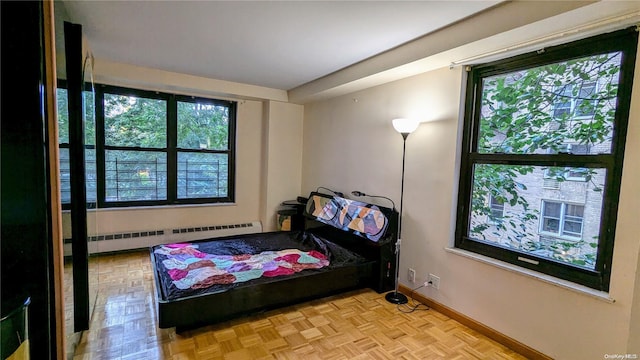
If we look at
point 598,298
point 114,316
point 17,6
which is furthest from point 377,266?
point 17,6

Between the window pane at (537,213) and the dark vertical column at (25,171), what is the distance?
291 cm

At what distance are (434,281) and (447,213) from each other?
2.19 feet

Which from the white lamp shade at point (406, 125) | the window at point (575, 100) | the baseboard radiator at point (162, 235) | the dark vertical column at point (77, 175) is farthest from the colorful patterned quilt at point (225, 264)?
the window at point (575, 100)

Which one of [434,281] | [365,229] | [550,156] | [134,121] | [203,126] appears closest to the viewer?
[550,156]

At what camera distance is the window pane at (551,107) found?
195 cm

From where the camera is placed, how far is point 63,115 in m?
1.94

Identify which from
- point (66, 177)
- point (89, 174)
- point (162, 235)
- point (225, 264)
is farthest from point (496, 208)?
point (162, 235)

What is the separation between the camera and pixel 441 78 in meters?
2.82

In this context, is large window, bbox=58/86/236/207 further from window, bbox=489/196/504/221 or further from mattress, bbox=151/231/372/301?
window, bbox=489/196/504/221

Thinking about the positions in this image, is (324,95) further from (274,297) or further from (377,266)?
(274,297)

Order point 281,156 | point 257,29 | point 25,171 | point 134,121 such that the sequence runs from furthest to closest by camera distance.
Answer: point 281,156 → point 134,121 → point 257,29 → point 25,171

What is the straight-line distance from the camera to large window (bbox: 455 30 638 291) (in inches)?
75.4

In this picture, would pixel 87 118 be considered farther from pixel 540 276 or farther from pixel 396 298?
pixel 540 276

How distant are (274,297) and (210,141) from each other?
2900 millimetres
